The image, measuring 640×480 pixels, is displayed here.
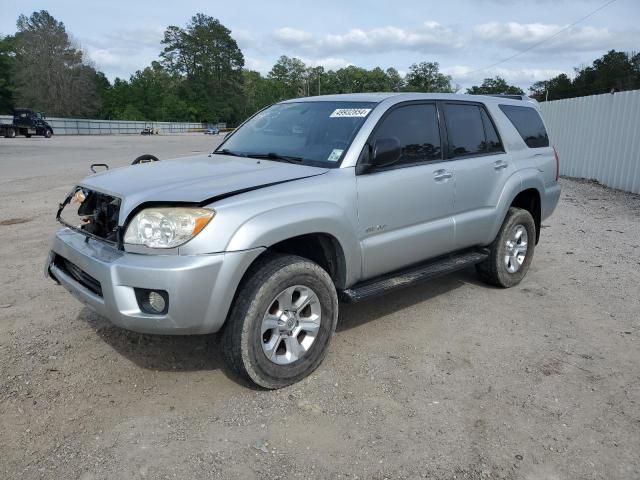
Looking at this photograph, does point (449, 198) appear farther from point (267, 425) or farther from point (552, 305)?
point (267, 425)

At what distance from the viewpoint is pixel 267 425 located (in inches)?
114

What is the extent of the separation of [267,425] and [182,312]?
794mm

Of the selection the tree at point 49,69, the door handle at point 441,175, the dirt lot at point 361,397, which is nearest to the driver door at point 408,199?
the door handle at point 441,175

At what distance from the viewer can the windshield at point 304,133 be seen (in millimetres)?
3729

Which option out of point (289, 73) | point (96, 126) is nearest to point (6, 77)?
point (96, 126)

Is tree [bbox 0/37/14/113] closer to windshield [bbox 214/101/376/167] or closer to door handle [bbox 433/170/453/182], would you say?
windshield [bbox 214/101/376/167]

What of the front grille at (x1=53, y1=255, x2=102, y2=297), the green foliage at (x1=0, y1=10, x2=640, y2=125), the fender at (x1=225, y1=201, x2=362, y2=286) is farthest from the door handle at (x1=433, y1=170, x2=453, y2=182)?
the green foliage at (x1=0, y1=10, x2=640, y2=125)

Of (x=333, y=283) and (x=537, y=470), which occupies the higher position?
(x=333, y=283)

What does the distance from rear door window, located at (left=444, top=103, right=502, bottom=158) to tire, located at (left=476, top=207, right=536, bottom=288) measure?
0.73m

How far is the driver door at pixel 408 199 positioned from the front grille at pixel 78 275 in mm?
1714

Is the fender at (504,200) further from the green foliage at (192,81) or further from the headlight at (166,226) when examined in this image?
the green foliage at (192,81)

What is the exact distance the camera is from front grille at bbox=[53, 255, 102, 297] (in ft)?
10.1

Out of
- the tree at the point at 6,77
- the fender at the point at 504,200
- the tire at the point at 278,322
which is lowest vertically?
the tire at the point at 278,322

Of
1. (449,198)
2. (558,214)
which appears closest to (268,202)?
(449,198)
